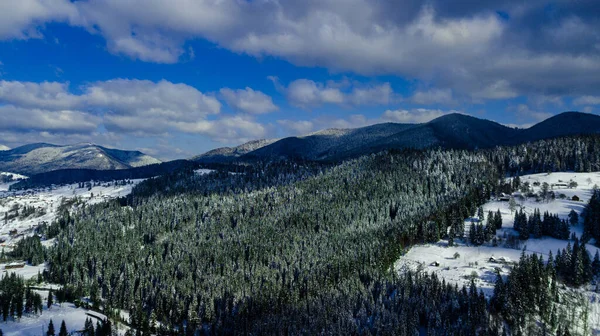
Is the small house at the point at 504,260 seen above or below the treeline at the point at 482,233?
below

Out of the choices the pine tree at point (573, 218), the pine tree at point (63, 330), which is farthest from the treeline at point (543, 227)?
the pine tree at point (63, 330)

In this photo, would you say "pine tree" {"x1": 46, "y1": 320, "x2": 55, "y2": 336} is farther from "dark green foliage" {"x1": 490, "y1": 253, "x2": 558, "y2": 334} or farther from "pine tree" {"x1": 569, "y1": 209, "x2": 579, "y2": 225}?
"pine tree" {"x1": 569, "y1": 209, "x2": 579, "y2": 225}

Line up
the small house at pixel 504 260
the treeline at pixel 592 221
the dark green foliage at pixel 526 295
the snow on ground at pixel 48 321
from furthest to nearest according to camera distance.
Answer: the treeline at pixel 592 221
the small house at pixel 504 260
the snow on ground at pixel 48 321
the dark green foliage at pixel 526 295

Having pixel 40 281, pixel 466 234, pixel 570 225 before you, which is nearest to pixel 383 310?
pixel 466 234

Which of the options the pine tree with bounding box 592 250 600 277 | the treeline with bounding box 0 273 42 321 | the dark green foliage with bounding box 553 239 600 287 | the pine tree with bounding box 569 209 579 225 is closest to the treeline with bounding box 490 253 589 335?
the dark green foliage with bounding box 553 239 600 287

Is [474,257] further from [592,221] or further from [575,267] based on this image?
[592,221]

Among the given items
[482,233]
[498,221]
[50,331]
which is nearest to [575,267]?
[482,233]

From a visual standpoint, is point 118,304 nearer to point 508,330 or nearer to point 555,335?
point 508,330

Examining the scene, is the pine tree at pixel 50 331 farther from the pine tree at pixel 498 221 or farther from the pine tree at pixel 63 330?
the pine tree at pixel 498 221
